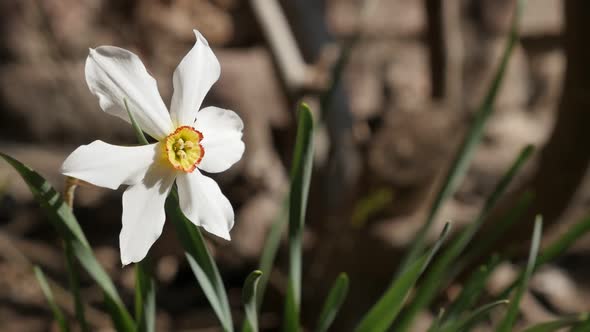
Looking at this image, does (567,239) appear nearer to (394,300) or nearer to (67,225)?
(394,300)

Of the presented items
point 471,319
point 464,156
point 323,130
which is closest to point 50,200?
point 471,319

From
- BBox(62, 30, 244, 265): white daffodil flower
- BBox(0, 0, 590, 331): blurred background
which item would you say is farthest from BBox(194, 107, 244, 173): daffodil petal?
BBox(0, 0, 590, 331): blurred background

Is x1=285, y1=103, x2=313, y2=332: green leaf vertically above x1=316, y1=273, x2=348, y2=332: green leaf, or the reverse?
x1=285, y1=103, x2=313, y2=332: green leaf

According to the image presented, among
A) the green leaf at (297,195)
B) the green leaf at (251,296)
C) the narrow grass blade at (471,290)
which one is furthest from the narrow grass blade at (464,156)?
the green leaf at (251,296)

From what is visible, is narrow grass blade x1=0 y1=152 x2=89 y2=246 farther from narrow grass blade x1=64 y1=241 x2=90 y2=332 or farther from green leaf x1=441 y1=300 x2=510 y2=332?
green leaf x1=441 y1=300 x2=510 y2=332

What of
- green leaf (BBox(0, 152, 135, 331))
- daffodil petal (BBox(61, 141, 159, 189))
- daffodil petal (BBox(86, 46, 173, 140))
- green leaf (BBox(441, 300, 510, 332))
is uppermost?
daffodil petal (BBox(86, 46, 173, 140))
